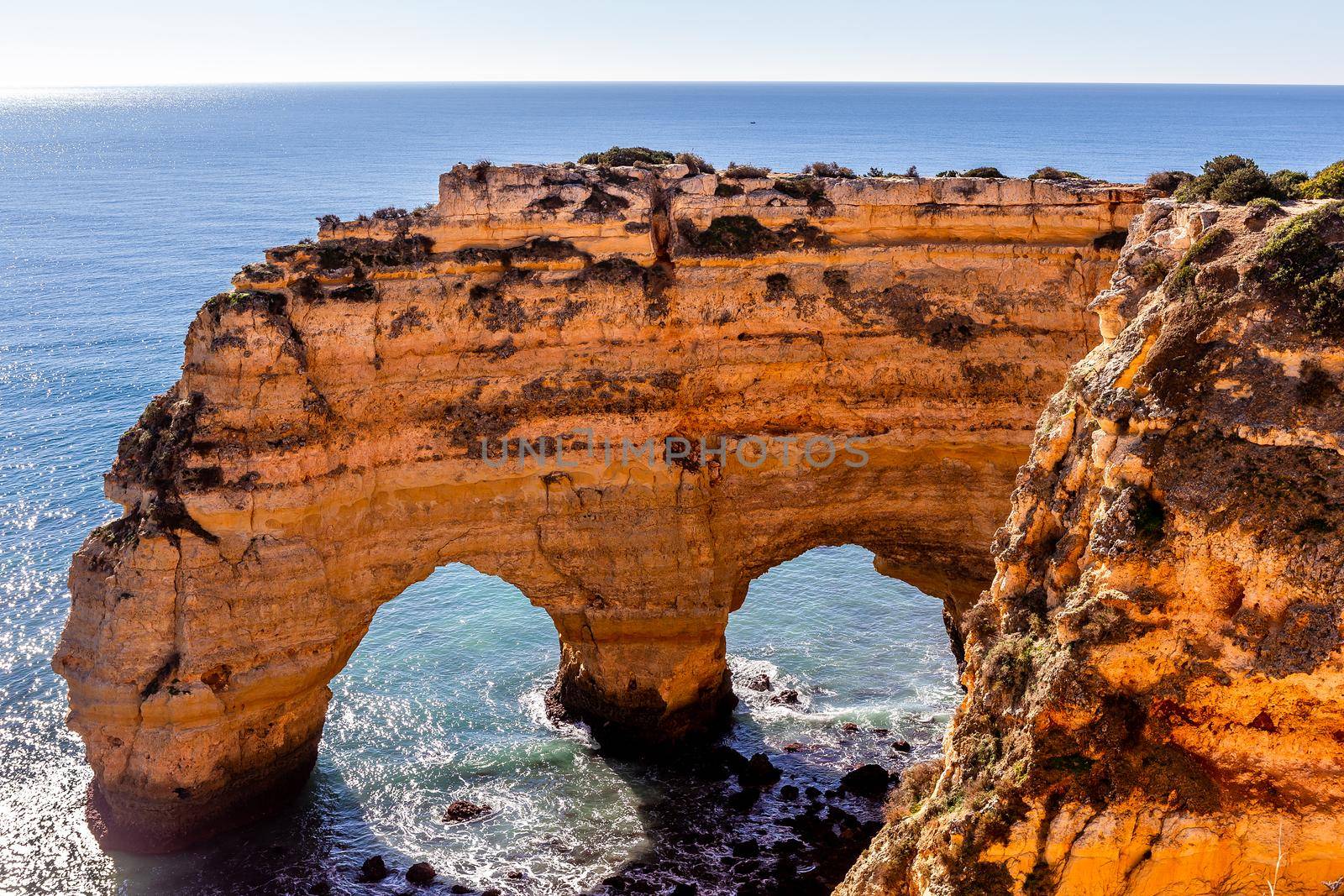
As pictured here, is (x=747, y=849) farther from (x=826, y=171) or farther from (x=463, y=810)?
(x=826, y=171)

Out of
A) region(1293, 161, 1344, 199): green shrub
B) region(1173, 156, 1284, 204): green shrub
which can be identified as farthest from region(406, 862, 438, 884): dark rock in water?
region(1293, 161, 1344, 199): green shrub

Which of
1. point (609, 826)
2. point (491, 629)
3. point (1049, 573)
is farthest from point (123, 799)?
point (1049, 573)

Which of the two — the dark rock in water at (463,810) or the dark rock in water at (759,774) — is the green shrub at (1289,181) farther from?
the dark rock in water at (463,810)

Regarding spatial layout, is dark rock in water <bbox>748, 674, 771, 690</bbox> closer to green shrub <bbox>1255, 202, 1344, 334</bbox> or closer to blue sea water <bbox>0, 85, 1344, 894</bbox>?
blue sea water <bbox>0, 85, 1344, 894</bbox>

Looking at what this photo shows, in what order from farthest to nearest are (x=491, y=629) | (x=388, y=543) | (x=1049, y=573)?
(x=491, y=629)
(x=388, y=543)
(x=1049, y=573)

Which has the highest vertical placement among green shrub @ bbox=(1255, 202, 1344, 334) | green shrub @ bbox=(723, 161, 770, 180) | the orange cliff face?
green shrub @ bbox=(723, 161, 770, 180)

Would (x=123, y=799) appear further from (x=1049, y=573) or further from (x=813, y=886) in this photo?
(x=1049, y=573)
